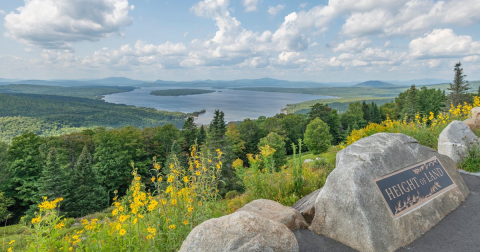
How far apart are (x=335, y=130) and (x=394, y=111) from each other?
15.9m

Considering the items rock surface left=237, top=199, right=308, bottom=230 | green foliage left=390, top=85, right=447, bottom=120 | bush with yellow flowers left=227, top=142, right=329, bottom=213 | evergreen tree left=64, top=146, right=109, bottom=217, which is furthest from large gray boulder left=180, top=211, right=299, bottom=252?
green foliage left=390, top=85, right=447, bottom=120

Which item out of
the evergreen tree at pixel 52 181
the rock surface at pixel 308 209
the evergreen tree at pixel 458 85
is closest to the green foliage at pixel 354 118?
the evergreen tree at pixel 458 85

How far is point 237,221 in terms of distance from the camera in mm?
3465

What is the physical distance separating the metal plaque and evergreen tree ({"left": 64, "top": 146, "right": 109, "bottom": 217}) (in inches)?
1239

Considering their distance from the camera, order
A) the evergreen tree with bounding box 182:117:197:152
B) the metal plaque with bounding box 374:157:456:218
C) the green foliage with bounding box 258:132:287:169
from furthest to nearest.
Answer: the evergreen tree with bounding box 182:117:197:152 < the green foliage with bounding box 258:132:287:169 < the metal plaque with bounding box 374:157:456:218

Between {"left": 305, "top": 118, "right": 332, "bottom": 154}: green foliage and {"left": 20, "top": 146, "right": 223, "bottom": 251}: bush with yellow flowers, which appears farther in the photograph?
{"left": 305, "top": 118, "right": 332, "bottom": 154}: green foliage

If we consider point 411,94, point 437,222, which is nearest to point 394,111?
point 411,94

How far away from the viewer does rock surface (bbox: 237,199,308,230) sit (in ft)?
15.4

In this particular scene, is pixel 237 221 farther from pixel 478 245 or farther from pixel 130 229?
pixel 478 245

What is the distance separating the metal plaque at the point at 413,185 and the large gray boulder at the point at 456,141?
2755 mm

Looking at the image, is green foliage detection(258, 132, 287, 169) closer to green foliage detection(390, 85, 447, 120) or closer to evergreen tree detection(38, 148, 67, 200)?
evergreen tree detection(38, 148, 67, 200)

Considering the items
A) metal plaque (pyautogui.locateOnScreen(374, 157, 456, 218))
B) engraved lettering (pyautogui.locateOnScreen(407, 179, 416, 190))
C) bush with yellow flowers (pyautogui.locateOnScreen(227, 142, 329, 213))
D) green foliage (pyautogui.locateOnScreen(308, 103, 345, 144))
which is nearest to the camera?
metal plaque (pyautogui.locateOnScreen(374, 157, 456, 218))

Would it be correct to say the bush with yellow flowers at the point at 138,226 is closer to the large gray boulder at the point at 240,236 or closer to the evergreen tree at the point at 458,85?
the large gray boulder at the point at 240,236

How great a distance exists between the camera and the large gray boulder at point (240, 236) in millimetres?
3207
